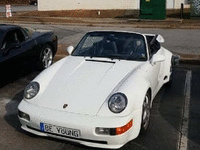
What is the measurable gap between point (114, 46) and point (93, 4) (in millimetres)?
25014

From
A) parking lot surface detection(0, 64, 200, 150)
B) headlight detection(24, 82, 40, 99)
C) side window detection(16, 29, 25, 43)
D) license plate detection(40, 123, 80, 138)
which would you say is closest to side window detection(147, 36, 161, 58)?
parking lot surface detection(0, 64, 200, 150)

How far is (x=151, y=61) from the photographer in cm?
542

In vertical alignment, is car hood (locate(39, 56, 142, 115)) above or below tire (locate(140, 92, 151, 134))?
above

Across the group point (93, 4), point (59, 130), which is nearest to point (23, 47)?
point (59, 130)

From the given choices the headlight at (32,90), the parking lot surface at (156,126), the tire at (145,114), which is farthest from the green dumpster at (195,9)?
the headlight at (32,90)

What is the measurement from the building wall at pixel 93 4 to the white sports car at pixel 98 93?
23558mm

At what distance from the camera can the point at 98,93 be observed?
4453 millimetres

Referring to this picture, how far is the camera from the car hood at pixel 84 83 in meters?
4.30

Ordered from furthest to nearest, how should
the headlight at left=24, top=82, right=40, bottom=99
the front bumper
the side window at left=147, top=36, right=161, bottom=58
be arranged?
the side window at left=147, top=36, right=161, bottom=58 → the headlight at left=24, top=82, right=40, bottom=99 → the front bumper

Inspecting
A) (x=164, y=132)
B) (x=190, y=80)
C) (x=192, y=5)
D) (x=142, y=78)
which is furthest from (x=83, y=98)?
(x=192, y=5)

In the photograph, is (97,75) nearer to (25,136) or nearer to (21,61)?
(25,136)

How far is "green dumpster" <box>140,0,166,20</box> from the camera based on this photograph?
21.0 metres

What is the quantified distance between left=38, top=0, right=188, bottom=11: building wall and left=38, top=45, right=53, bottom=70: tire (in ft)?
70.2

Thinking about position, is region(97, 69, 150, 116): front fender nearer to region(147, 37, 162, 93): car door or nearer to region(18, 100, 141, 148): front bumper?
region(18, 100, 141, 148): front bumper
